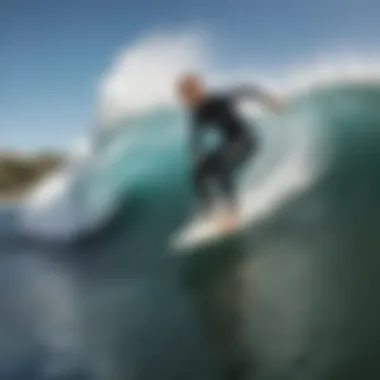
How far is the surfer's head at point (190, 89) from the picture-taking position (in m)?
1.36

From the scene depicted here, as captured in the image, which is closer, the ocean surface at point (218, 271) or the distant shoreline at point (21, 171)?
the ocean surface at point (218, 271)

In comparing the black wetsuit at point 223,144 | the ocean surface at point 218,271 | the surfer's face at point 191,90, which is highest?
the surfer's face at point 191,90

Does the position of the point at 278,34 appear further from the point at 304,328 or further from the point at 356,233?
the point at 304,328

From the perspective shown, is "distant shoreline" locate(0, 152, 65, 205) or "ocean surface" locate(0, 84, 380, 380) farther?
"distant shoreline" locate(0, 152, 65, 205)

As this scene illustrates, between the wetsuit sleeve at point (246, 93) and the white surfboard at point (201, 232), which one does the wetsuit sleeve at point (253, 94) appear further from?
the white surfboard at point (201, 232)

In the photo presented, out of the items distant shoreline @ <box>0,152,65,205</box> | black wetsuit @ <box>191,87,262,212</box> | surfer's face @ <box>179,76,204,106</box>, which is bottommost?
black wetsuit @ <box>191,87,262,212</box>

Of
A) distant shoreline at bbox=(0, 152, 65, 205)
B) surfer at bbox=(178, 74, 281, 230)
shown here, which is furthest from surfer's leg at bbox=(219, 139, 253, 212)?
distant shoreline at bbox=(0, 152, 65, 205)

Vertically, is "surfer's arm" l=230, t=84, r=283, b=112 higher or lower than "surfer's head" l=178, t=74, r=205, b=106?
lower

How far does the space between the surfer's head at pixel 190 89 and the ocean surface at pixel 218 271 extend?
4cm

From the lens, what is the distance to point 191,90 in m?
1.37

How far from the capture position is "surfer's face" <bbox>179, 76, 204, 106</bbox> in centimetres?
136

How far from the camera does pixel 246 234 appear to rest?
1324 millimetres

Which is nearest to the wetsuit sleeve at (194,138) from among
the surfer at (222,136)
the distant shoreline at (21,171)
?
the surfer at (222,136)

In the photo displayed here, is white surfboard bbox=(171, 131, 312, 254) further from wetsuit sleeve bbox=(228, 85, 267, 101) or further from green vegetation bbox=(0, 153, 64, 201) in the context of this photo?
green vegetation bbox=(0, 153, 64, 201)
